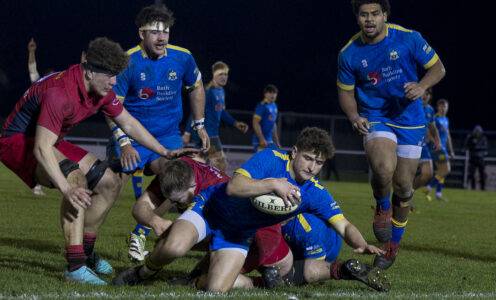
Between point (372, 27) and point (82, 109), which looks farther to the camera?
point (372, 27)

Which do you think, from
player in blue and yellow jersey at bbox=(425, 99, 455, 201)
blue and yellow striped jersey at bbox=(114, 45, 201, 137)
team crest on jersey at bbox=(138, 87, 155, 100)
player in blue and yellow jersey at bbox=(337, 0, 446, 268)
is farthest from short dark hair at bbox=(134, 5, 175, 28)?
player in blue and yellow jersey at bbox=(425, 99, 455, 201)

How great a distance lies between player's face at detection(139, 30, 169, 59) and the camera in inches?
256

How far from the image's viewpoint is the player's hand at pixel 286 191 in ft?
14.2

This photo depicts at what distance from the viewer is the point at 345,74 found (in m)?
6.97

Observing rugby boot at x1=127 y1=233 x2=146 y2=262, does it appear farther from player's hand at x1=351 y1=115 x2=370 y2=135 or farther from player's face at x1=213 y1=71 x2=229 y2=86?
player's face at x1=213 y1=71 x2=229 y2=86

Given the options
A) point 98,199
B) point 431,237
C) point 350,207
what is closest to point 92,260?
point 98,199

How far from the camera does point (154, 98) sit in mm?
6773

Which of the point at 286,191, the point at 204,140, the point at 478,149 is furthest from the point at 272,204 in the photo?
the point at 478,149

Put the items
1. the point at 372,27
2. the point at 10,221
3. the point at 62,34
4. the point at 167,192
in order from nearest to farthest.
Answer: the point at 167,192, the point at 372,27, the point at 10,221, the point at 62,34

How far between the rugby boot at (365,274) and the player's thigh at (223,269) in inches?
28.5

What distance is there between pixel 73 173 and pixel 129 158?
1.04 meters

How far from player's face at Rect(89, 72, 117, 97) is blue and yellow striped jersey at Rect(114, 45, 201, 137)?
64.0 inches

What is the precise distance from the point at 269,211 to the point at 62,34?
2840cm

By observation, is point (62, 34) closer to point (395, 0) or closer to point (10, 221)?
point (395, 0)
